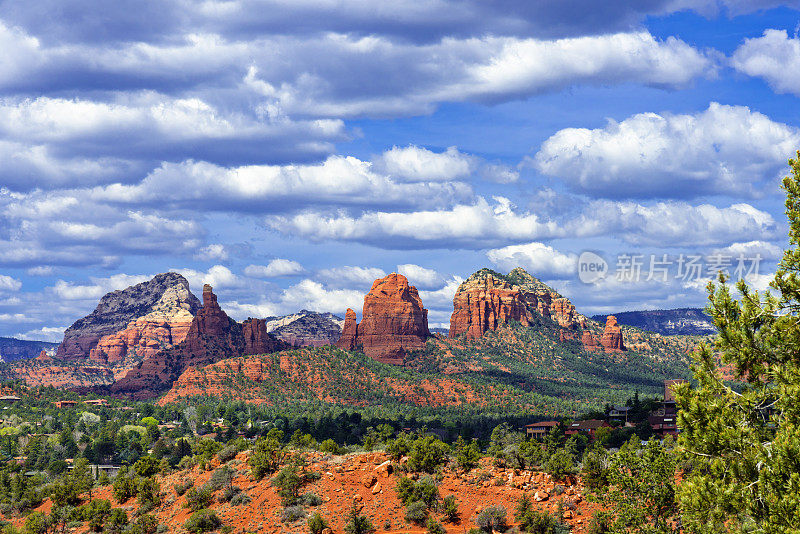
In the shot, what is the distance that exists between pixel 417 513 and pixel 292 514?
10.1 meters

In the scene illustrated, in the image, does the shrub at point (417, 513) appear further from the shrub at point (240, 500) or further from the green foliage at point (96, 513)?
the green foliage at point (96, 513)

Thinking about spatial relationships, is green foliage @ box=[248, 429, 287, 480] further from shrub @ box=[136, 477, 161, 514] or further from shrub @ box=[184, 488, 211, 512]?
shrub @ box=[136, 477, 161, 514]

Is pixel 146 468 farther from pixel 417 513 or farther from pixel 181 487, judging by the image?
pixel 417 513

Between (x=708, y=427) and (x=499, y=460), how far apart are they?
4529 cm

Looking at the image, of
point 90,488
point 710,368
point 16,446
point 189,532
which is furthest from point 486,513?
point 16,446

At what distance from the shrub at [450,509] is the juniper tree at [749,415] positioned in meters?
35.4

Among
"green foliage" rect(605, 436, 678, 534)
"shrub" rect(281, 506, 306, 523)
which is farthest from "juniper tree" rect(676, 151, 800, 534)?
"shrub" rect(281, 506, 306, 523)

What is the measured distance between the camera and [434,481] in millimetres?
64188

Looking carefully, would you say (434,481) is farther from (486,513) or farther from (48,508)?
(48,508)

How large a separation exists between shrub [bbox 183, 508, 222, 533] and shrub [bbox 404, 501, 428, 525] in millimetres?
15968

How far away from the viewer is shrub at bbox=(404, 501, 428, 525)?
59.2 meters

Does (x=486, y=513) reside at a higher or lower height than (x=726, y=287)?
lower

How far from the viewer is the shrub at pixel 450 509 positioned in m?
59.4

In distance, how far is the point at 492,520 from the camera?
57375 millimetres
